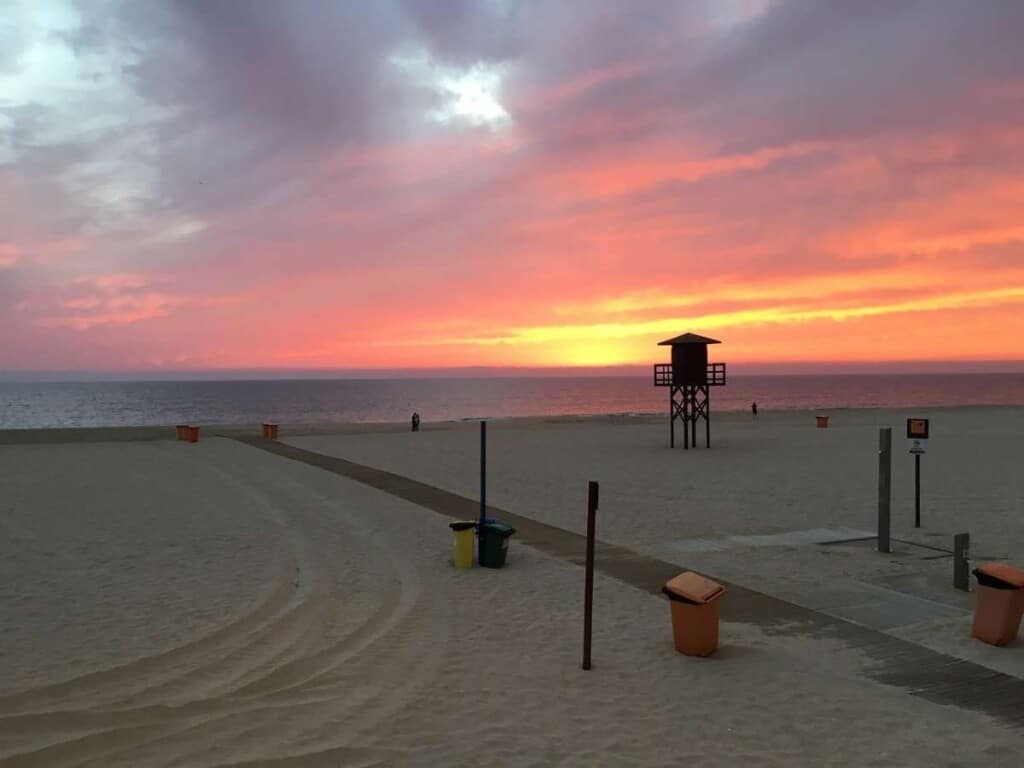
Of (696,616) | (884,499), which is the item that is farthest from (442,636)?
(884,499)

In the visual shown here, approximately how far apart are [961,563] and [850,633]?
2880 millimetres

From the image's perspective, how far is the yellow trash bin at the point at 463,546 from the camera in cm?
1150

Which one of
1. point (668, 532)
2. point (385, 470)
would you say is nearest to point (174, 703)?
point (668, 532)

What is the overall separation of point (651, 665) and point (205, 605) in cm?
526

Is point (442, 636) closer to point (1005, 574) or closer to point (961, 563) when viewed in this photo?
point (1005, 574)

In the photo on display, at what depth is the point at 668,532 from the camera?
14336 millimetres

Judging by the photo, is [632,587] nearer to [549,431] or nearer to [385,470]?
[385,470]

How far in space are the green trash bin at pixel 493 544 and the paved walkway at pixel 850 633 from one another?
1.20 metres

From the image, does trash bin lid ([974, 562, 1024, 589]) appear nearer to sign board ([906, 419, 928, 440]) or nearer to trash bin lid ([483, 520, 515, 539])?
trash bin lid ([483, 520, 515, 539])

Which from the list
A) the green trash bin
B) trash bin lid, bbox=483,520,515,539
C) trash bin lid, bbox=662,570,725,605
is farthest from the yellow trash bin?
trash bin lid, bbox=662,570,725,605

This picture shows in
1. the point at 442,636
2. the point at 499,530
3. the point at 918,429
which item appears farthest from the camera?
the point at 918,429

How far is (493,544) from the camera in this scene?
11469mm

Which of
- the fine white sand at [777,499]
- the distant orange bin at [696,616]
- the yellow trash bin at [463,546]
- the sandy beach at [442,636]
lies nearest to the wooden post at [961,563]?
the fine white sand at [777,499]

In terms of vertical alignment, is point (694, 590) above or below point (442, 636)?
above
